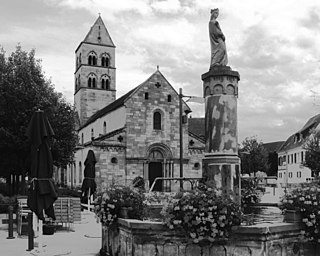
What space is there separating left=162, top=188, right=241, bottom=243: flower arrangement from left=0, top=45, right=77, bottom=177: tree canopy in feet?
62.3

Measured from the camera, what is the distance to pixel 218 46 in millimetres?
11516

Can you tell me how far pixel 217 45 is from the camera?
11.5m

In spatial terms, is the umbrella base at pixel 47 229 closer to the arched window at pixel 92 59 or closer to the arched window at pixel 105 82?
the arched window at pixel 105 82

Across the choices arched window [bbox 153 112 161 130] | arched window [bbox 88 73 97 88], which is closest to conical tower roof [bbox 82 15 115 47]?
arched window [bbox 88 73 97 88]

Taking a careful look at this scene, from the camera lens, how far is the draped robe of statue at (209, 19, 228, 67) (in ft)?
37.5

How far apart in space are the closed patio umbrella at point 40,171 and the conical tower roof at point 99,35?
50635mm

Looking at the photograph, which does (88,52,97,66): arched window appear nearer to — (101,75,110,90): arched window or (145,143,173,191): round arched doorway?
(101,75,110,90): arched window

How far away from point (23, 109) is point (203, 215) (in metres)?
20.7

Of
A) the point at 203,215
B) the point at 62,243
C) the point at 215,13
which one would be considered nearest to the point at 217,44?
the point at 215,13

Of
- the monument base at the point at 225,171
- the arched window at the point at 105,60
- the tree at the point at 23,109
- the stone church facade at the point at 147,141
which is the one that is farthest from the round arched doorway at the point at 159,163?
the monument base at the point at 225,171

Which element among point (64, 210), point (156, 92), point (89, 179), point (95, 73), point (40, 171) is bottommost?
point (64, 210)

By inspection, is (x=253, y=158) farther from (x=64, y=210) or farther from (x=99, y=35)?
(x=64, y=210)

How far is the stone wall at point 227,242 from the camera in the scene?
6812 mm

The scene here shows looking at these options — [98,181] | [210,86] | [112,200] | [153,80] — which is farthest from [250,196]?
[153,80]
